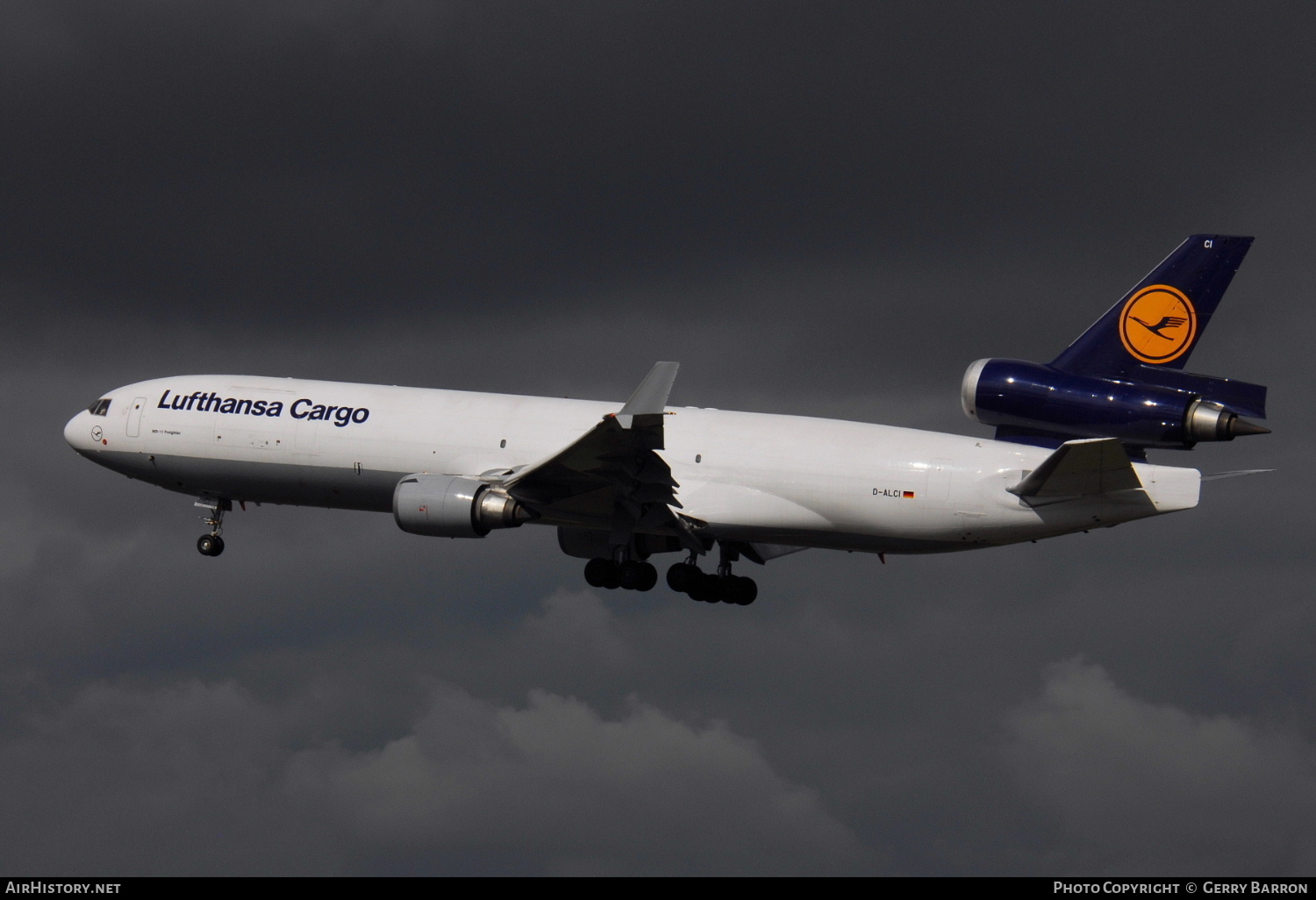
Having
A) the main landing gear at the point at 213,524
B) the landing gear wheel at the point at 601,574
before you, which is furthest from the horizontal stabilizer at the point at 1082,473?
the main landing gear at the point at 213,524

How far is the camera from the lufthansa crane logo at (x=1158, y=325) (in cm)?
3931

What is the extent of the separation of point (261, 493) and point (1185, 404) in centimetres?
2867

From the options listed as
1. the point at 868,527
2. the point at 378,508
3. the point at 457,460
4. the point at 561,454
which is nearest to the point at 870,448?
the point at 868,527

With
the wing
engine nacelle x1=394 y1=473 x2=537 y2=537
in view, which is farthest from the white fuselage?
engine nacelle x1=394 y1=473 x2=537 y2=537

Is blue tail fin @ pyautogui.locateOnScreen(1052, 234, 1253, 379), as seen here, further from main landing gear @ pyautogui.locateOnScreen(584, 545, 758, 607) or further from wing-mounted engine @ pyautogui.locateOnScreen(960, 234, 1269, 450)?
main landing gear @ pyautogui.locateOnScreen(584, 545, 758, 607)

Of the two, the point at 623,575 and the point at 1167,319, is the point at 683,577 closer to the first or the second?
the point at 623,575

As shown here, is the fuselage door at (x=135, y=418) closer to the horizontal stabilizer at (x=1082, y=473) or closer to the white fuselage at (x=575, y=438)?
the white fuselage at (x=575, y=438)

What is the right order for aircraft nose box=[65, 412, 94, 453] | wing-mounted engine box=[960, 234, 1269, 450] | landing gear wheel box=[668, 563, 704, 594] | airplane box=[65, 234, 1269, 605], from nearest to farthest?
wing-mounted engine box=[960, 234, 1269, 450] → airplane box=[65, 234, 1269, 605] → landing gear wheel box=[668, 563, 704, 594] → aircraft nose box=[65, 412, 94, 453]

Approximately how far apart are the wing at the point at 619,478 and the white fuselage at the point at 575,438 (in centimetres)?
78

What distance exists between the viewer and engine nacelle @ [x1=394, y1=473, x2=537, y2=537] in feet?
133

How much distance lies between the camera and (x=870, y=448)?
40594 millimetres

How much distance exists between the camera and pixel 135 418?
4762cm

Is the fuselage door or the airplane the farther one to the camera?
the fuselage door

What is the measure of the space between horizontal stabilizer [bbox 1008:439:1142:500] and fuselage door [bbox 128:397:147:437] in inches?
1134
